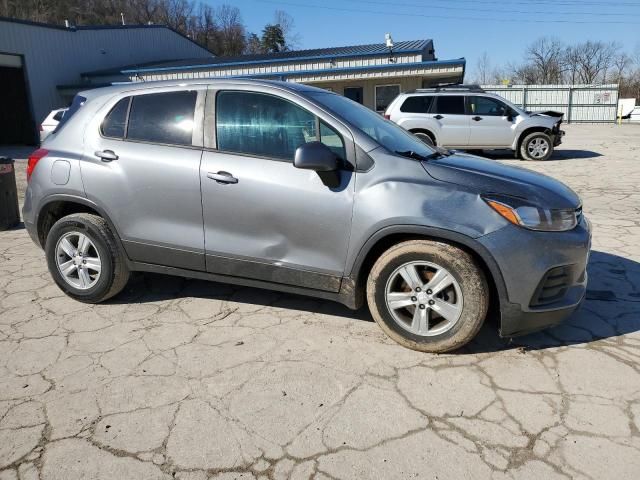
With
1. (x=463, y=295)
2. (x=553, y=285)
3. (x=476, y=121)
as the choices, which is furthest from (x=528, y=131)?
(x=463, y=295)

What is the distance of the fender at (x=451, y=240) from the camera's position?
9.52 feet

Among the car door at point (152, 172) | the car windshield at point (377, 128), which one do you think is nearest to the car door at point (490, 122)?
the car windshield at point (377, 128)

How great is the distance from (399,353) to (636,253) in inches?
135

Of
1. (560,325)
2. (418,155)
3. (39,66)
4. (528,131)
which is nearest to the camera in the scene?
(418,155)

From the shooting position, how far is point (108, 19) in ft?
175

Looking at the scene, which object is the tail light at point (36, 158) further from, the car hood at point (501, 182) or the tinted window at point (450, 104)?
the tinted window at point (450, 104)

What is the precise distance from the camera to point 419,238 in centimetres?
312

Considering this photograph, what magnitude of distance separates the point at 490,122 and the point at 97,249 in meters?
11.4

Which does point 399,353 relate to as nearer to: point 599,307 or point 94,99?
point 599,307

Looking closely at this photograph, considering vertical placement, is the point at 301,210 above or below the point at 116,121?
below

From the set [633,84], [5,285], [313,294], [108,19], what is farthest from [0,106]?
[633,84]

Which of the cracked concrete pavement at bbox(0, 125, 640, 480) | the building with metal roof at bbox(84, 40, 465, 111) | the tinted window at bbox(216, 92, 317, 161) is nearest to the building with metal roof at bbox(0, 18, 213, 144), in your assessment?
the building with metal roof at bbox(84, 40, 465, 111)

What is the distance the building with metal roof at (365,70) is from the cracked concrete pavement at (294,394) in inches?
670

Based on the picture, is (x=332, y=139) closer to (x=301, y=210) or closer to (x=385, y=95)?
(x=301, y=210)
